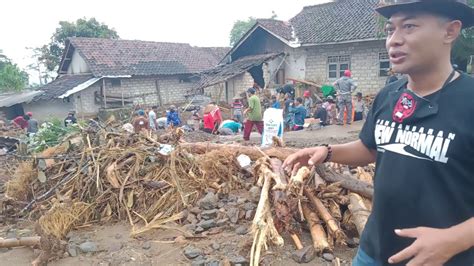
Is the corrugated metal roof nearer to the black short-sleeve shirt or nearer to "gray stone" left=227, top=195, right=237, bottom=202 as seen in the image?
"gray stone" left=227, top=195, right=237, bottom=202

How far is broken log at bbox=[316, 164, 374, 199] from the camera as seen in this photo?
149 inches

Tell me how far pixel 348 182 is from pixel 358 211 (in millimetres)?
558

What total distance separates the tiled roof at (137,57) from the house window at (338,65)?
11.0 meters

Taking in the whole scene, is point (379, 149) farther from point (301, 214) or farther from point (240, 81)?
point (240, 81)

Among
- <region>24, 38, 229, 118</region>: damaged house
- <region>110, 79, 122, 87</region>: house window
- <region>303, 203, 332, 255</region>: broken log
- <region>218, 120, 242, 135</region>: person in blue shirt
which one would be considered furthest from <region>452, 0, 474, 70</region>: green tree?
<region>110, 79, 122, 87</region>: house window

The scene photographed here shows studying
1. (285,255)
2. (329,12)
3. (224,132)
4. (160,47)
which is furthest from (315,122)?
(160,47)

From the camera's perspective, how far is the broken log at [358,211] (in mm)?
3318

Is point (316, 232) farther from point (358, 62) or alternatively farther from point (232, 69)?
point (232, 69)

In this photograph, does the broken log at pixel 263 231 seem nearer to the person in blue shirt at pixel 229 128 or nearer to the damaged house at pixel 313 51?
the person in blue shirt at pixel 229 128

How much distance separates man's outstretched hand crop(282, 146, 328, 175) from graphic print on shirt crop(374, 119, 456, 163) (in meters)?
0.31

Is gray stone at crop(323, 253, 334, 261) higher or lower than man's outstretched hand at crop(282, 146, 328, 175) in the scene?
lower

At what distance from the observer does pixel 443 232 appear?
115cm

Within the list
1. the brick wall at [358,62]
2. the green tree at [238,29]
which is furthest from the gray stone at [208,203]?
the green tree at [238,29]

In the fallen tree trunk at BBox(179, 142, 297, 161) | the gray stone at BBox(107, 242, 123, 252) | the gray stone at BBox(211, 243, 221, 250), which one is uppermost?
the fallen tree trunk at BBox(179, 142, 297, 161)
